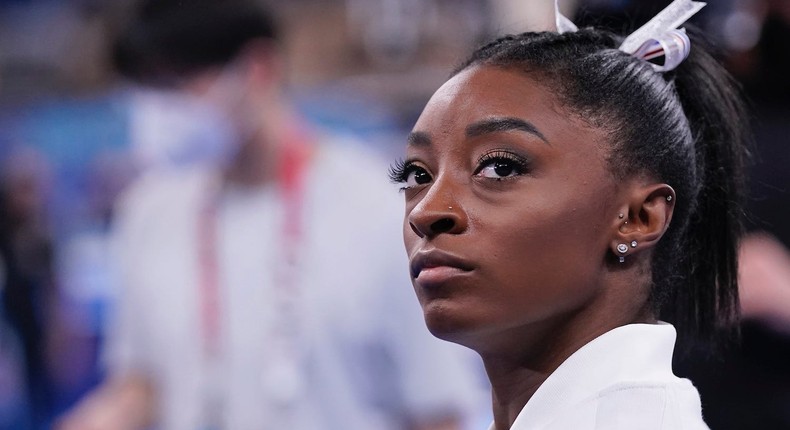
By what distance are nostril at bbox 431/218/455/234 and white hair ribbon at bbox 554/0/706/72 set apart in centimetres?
34

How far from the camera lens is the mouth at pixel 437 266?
1.33 meters

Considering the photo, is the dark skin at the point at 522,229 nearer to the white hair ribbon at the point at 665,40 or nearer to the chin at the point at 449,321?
the chin at the point at 449,321

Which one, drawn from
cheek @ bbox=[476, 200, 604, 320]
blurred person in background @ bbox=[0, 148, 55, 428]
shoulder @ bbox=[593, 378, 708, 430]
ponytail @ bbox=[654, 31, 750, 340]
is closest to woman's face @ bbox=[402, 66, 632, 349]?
cheek @ bbox=[476, 200, 604, 320]

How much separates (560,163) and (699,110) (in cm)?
34

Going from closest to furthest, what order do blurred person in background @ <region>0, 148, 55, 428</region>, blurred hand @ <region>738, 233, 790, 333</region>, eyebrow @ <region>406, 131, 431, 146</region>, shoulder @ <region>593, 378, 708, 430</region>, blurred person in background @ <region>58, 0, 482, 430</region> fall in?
shoulder @ <region>593, 378, 708, 430</region> → eyebrow @ <region>406, 131, 431, 146</region> → blurred hand @ <region>738, 233, 790, 333</region> → blurred person in background @ <region>58, 0, 482, 430</region> → blurred person in background @ <region>0, 148, 55, 428</region>

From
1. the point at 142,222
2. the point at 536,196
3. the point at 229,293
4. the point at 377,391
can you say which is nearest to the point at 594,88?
the point at 536,196

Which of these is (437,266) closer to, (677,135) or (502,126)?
(502,126)

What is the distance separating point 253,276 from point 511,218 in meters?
1.78

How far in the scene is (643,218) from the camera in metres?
1.41

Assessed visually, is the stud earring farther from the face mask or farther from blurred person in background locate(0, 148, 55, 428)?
blurred person in background locate(0, 148, 55, 428)

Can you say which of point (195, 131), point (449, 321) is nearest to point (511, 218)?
point (449, 321)

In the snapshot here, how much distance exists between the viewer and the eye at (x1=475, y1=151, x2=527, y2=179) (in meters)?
1.34

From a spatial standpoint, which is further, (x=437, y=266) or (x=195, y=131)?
(x=195, y=131)

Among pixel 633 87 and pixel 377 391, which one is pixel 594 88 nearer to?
pixel 633 87
